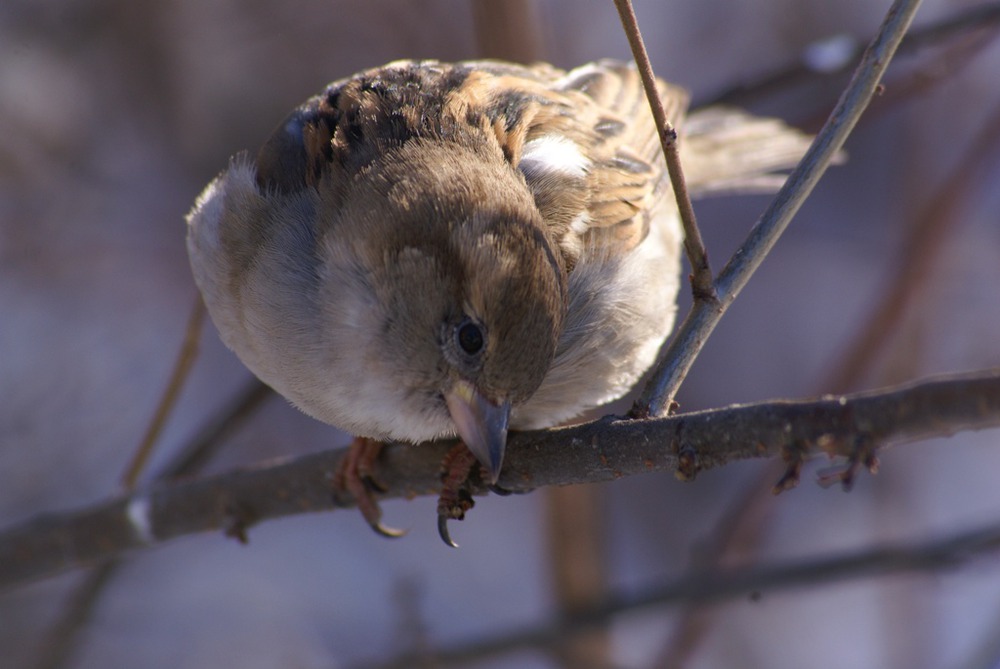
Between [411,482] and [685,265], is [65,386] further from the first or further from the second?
[685,265]

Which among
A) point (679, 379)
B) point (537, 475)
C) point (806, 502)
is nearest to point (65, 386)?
point (537, 475)

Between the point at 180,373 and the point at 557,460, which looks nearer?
the point at 557,460

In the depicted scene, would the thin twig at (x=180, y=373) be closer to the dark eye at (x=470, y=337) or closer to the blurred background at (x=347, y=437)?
the dark eye at (x=470, y=337)

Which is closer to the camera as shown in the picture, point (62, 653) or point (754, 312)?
point (62, 653)

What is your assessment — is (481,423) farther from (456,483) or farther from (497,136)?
(497,136)

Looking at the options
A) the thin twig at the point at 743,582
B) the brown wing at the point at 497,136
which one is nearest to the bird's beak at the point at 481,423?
the brown wing at the point at 497,136

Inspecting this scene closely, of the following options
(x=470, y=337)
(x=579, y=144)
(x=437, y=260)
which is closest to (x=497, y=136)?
(x=579, y=144)

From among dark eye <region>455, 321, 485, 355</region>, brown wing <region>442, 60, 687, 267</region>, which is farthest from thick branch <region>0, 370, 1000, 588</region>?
brown wing <region>442, 60, 687, 267</region>
